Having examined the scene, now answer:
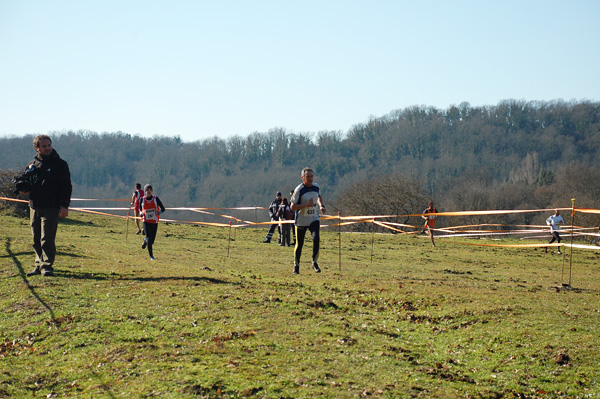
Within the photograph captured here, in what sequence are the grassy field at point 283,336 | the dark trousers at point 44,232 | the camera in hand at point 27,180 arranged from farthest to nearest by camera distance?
the dark trousers at point 44,232, the camera in hand at point 27,180, the grassy field at point 283,336

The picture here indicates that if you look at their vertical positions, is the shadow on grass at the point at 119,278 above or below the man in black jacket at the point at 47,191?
below

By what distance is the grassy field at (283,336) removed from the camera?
243 inches

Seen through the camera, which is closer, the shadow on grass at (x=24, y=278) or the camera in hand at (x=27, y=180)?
the shadow on grass at (x=24, y=278)

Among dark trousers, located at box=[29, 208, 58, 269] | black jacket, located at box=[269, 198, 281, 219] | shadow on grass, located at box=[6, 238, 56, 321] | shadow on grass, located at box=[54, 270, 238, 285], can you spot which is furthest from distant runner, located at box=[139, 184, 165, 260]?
black jacket, located at box=[269, 198, 281, 219]

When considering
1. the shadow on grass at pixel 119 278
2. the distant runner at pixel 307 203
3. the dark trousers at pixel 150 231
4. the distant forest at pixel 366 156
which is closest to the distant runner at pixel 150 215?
the dark trousers at pixel 150 231

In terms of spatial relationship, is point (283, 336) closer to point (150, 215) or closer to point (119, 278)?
point (119, 278)

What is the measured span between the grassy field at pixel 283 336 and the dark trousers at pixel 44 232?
0.41 metres

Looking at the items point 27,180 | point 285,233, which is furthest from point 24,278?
point 285,233

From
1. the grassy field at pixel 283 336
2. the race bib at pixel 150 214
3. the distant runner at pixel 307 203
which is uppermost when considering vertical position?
the distant runner at pixel 307 203

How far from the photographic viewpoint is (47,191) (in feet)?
35.9

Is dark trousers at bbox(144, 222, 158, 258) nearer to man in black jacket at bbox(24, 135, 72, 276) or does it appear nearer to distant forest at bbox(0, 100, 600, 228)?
man in black jacket at bbox(24, 135, 72, 276)

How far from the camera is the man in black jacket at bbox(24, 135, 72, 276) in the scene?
10922mm

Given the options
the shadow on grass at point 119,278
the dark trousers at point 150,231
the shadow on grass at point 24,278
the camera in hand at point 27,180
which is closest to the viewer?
the shadow on grass at point 24,278

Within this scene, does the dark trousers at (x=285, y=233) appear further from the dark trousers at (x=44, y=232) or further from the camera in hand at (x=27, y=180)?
the camera in hand at (x=27, y=180)
